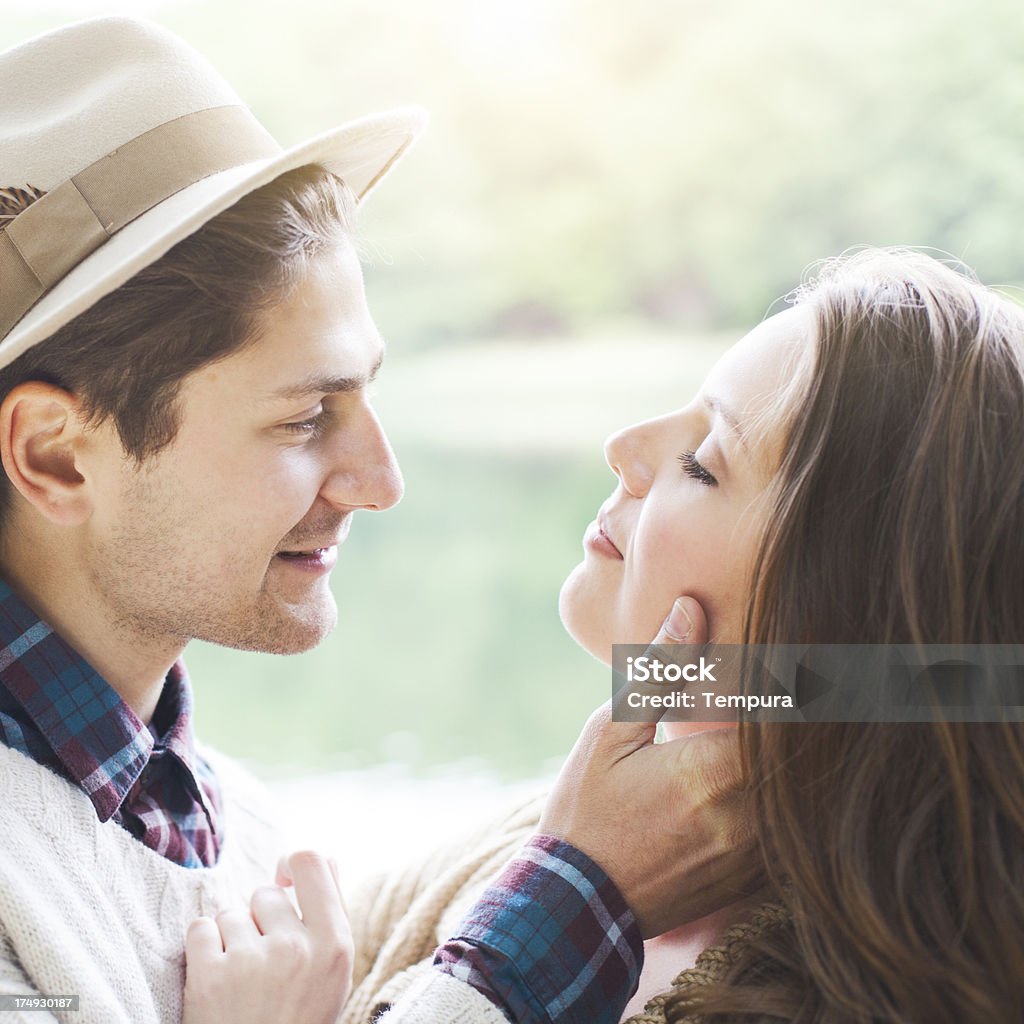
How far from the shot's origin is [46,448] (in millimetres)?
1234

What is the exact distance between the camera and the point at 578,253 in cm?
331

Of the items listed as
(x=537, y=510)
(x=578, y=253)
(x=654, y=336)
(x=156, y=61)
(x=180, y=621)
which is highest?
(x=156, y=61)

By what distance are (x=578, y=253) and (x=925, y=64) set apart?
0.99 m

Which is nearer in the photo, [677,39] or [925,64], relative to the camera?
[925,64]

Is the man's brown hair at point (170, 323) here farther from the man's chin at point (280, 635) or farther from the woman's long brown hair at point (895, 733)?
the woman's long brown hair at point (895, 733)

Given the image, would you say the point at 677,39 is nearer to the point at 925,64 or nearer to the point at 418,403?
the point at 925,64

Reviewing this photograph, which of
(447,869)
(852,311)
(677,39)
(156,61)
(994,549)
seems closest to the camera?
(994,549)

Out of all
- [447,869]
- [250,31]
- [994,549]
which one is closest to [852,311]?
[994,549]

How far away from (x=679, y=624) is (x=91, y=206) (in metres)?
0.70

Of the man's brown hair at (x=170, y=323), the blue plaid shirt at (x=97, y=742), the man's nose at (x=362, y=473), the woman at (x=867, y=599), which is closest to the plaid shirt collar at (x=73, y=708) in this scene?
the blue plaid shirt at (x=97, y=742)

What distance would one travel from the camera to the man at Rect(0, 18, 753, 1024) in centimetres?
105

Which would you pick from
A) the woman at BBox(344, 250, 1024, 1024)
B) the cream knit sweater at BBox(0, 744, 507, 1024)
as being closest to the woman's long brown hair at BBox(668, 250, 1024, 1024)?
the woman at BBox(344, 250, 1024, 1024)

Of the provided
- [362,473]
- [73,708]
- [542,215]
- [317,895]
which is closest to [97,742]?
[73,708]

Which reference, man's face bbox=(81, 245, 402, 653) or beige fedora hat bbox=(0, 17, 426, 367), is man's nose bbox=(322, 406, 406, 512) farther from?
beige fedora hat bbox=(0, 17, 426, 367)
